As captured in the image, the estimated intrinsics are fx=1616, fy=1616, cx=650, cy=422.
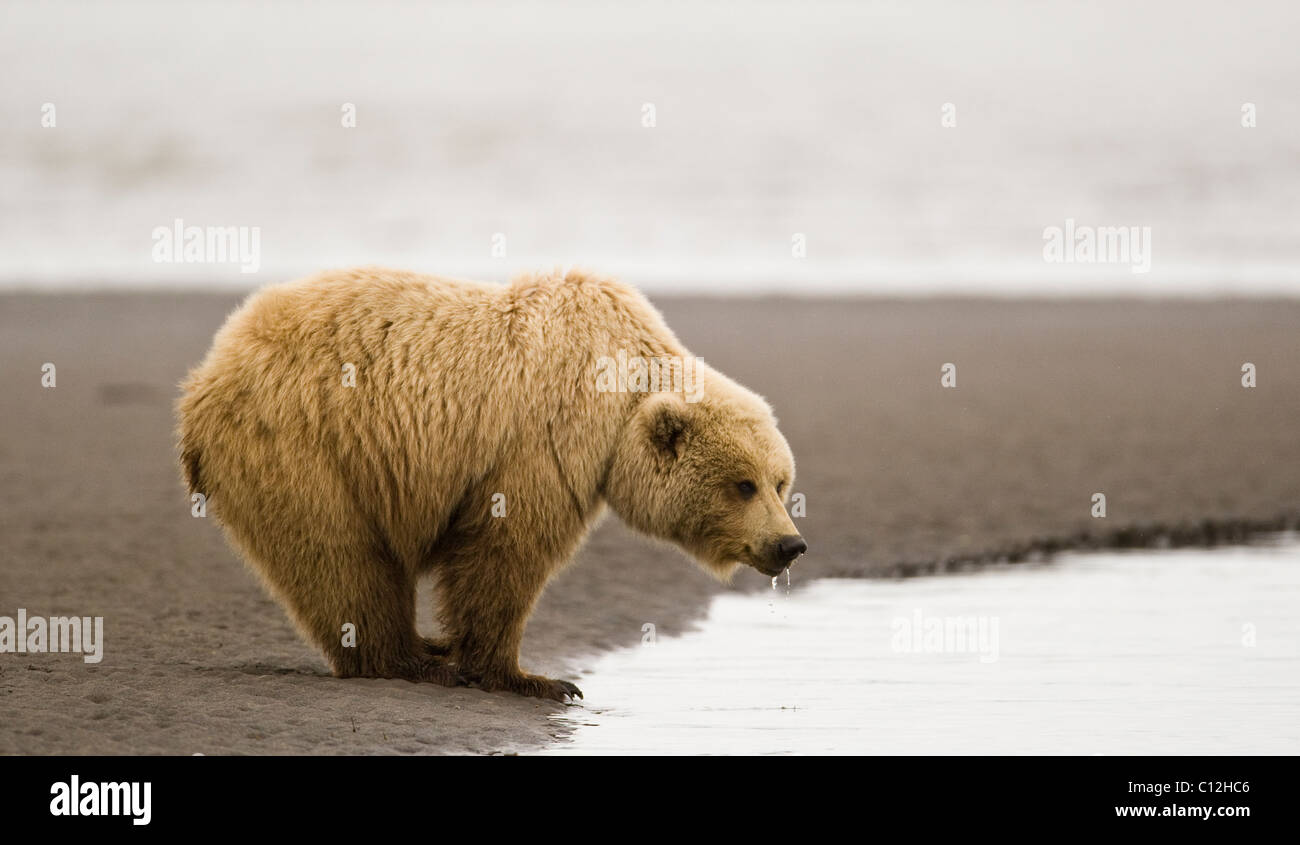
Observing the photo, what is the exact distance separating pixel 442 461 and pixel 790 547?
1805 millimetres

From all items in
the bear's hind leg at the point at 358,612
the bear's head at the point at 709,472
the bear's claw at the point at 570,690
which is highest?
the bear's head at the point at 709,472

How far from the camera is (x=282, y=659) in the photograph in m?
9.17

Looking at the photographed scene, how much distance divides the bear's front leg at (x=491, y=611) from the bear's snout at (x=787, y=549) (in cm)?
118

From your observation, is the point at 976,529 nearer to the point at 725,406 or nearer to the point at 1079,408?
the point at 725,406

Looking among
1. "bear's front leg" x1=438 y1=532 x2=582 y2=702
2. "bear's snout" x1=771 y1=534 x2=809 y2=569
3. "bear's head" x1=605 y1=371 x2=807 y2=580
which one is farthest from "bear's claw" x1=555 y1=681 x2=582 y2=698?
"bear's snout" x1=771 y1=534 x2=809 y2=569

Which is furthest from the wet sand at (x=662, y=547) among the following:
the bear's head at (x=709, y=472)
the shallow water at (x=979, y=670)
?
the bear's head at (x=709, y=472)

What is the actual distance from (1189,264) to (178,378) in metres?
27.5

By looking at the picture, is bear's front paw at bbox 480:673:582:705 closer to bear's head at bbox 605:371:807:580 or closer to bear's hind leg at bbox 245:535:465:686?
bear's hind leg at bbox 245:535:465:686

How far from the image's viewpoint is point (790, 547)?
8086mm

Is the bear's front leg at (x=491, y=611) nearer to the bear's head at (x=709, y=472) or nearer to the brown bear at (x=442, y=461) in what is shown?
the brown bear at (x=442, y=461)

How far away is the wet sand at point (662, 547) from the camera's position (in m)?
7.61

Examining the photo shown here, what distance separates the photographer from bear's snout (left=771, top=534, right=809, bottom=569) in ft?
26.4

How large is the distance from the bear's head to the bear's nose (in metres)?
0.01

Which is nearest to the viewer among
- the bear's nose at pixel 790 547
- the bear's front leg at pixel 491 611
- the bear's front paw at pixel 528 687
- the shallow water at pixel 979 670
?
the shallow water at pixel 979 670
